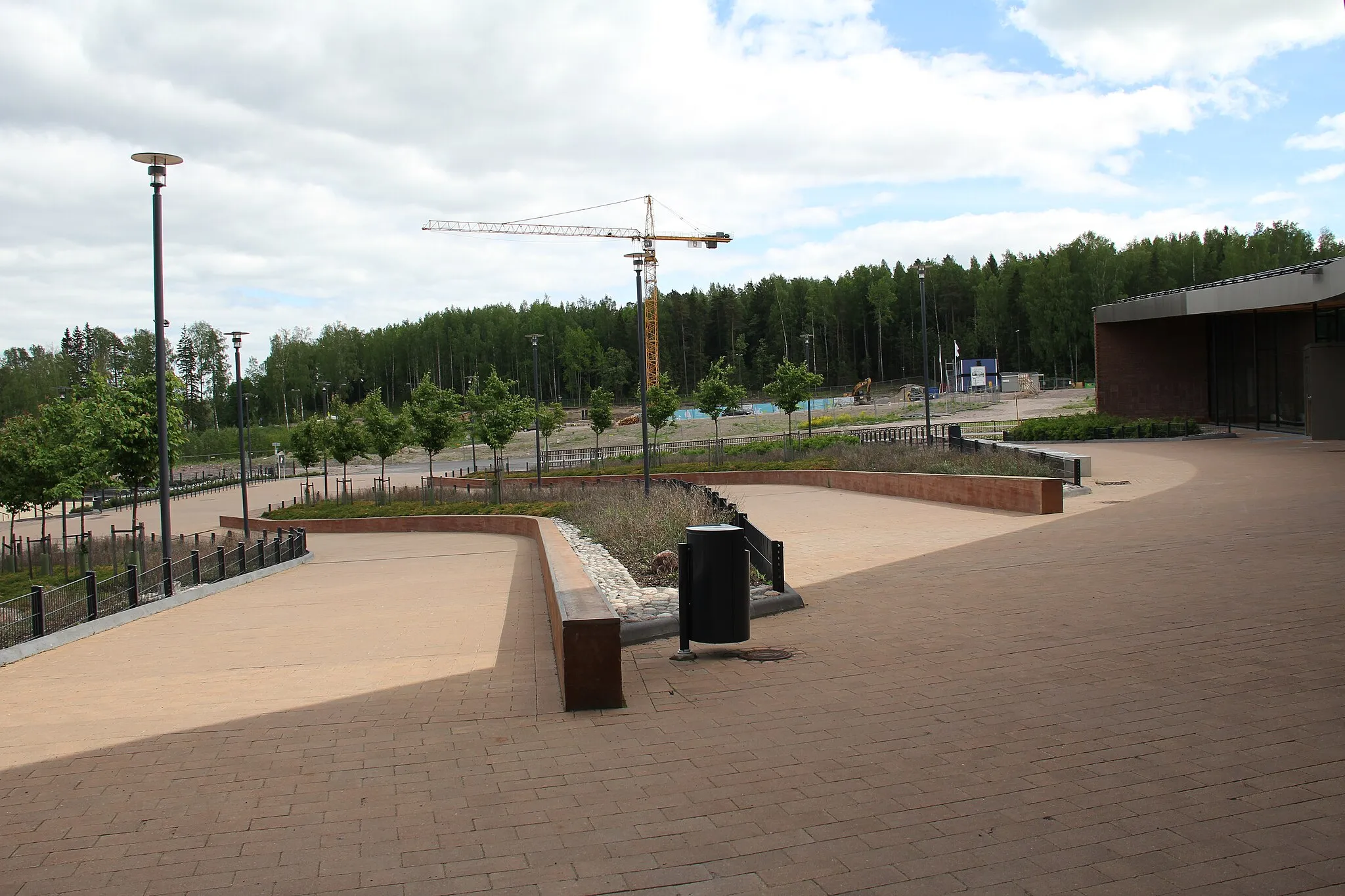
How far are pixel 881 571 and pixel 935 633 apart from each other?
11.5 feet

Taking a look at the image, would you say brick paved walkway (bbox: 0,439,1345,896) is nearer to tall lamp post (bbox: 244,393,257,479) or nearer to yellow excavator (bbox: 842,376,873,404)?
tall lamp post (bbox: 244,393,257,479)

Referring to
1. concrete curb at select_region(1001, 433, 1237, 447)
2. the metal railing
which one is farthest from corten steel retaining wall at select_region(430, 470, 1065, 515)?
the metal railing

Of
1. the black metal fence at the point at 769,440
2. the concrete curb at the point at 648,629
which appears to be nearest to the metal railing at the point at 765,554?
the concrete curb at the point at 648,629

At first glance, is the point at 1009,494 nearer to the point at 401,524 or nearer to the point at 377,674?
the point at 377,674

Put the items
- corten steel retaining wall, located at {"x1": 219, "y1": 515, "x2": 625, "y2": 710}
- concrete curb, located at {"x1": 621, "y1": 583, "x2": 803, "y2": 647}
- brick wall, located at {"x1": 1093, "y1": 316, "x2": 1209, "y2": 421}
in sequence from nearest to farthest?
corten steel retaining wall, located at {"x1": 219, "y1": 515, "x2": 625, "y2": 710} < concrete curb, located at {"x1": 621, "y1": 583, "x2": 803, "y2": 647} < brick wall, located at {"x1": 1093, "y1": 316, "x2": 1209, "y2": 421}

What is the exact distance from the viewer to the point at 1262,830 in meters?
3.88

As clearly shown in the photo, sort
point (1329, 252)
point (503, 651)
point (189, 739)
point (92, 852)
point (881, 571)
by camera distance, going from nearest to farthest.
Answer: point (92, 852) < point (189, 739) < point (503, 651) < point (881, 571) < point (1329, 252)

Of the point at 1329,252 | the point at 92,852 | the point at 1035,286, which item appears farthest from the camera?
the point at 1035,286

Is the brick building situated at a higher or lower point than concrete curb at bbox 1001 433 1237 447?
higher

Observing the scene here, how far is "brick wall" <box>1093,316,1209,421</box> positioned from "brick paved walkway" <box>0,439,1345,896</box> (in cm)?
3293

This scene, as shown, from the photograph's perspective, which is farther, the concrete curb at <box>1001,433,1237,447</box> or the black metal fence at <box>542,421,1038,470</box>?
the black metal fence at <box>542,421,1038,470</box>

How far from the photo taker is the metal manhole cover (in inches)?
281

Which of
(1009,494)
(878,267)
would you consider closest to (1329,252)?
(878,267)

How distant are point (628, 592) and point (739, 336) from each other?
11739cm
